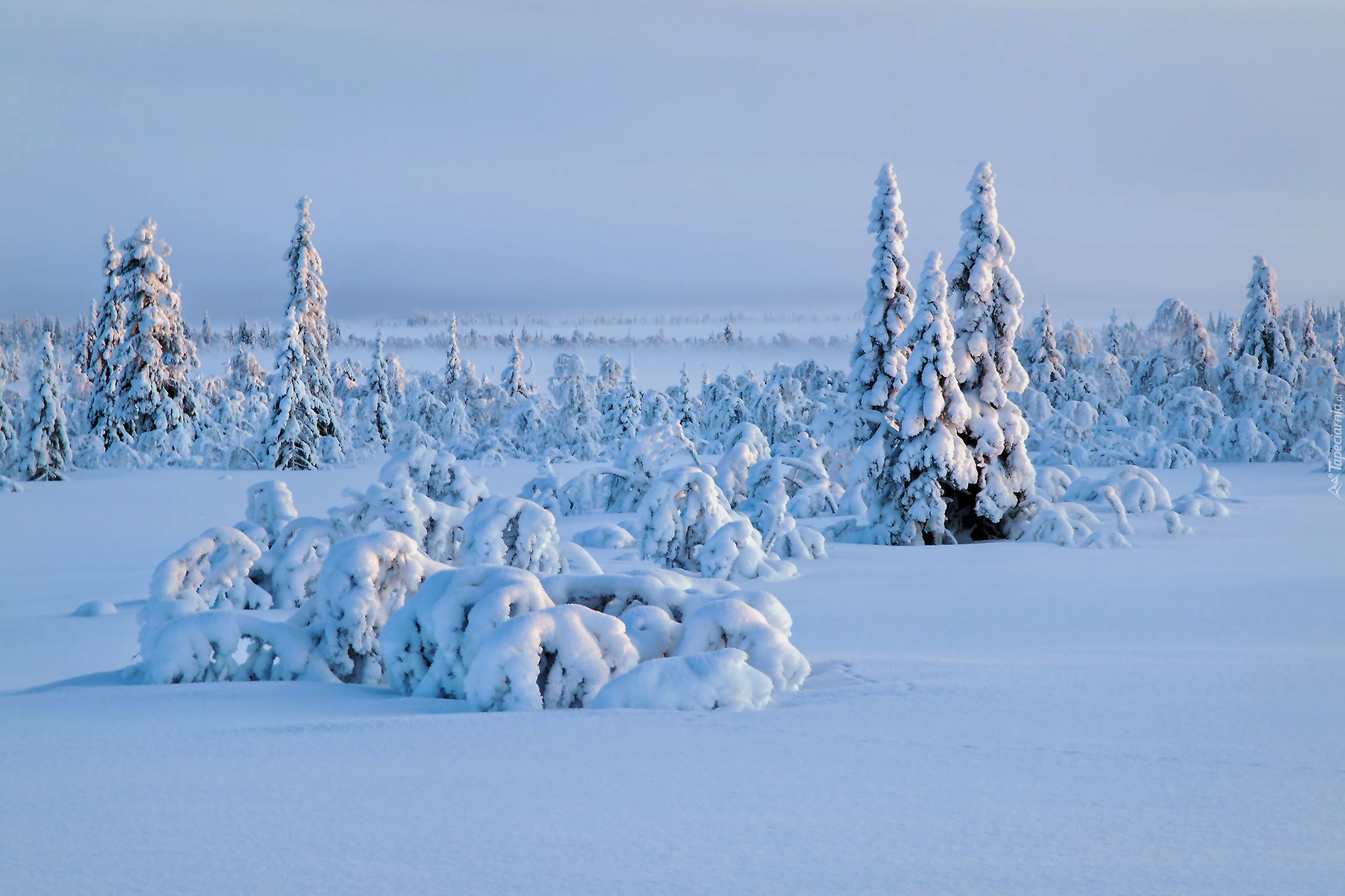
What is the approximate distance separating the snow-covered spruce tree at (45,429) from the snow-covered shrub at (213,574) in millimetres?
25810

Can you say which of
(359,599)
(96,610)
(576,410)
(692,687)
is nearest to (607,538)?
(96,610)

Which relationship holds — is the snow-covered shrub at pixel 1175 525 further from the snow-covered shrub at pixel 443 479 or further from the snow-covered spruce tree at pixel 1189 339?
the snow-covered spruce tree at pixel 1189 339

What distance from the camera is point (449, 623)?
5.00 metres

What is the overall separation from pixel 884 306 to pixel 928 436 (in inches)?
141

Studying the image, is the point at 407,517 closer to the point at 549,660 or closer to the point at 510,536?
the point at 510,536

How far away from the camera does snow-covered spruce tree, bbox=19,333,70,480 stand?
2983cm

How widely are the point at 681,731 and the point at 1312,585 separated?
8973 millimetres

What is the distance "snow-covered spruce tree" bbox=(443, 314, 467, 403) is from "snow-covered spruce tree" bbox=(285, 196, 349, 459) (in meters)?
19.6

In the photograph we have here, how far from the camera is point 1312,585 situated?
988 cm

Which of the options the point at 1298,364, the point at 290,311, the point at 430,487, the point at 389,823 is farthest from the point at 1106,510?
the point at 290,311

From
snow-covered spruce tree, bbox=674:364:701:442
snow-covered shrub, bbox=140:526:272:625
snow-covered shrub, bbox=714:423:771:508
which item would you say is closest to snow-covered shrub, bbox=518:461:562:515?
snow-covered shrub, bbox=714:423:771:508

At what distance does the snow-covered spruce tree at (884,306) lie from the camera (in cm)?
1839

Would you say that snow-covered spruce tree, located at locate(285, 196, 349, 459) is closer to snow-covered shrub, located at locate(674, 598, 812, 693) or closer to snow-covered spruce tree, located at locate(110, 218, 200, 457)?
snow-covered spruce tree, located at locate(110, 218, 200, 457)

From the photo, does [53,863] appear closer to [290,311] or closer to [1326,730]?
[1326,730]
